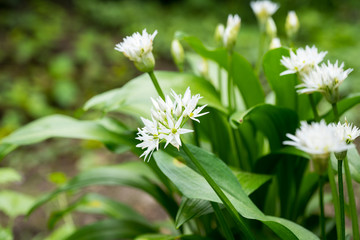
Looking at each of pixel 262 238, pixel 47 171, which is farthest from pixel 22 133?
pixel 47 171

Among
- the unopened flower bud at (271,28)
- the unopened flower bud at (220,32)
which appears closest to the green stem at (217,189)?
the unopened flower bud at (220,32)

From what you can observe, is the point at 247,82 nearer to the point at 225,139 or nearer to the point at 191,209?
the point at 225,139

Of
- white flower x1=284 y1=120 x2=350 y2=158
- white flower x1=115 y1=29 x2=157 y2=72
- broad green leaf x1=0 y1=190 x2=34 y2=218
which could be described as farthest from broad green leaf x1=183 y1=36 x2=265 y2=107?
broad green leaf x1=0 y1=190 x2=34 y2=218

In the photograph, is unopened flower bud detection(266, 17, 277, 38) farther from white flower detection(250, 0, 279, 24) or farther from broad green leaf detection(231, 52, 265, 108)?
broad green leaf detection(231, 52, 265, 108)

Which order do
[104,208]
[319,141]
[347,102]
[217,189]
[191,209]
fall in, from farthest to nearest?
[104,208] → [347,102] → [191,209] → [217,189] → [319,141]

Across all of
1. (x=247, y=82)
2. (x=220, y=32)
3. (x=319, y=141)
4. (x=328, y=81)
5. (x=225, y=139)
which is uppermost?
(x=220, y=32)

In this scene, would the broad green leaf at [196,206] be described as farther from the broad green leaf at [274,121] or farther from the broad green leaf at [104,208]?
the broad green leaf at [104,208]

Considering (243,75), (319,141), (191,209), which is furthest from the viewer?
(243,75)

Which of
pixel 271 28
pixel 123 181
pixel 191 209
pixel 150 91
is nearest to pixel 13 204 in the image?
pixel 123 181
